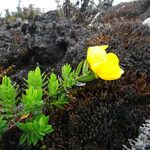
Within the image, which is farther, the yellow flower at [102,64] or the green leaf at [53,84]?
the green leaf at [53,84]

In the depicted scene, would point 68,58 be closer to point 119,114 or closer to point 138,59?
point 138,59

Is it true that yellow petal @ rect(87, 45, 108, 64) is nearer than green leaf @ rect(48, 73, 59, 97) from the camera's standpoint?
Yes

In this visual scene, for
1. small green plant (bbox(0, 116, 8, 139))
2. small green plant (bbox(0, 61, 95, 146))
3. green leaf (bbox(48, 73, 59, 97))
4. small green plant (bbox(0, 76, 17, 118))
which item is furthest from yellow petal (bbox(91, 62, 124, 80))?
small green plant (bbox(0, 116, 8, 139))

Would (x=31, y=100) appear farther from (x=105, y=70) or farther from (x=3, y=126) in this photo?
(x=105, y=70)

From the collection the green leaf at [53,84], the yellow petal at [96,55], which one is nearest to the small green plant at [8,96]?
the green leaf at [53,84]

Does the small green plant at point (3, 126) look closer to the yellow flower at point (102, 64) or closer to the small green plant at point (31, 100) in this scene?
the small green plant at point (31, 100)

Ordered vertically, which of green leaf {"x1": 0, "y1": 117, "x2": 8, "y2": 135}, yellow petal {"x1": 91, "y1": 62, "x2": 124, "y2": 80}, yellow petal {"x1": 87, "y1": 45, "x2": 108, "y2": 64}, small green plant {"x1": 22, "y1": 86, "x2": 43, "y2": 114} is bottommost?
green leaf {"x1": 0, "y1": 117, "x2": 8, "y2": 135}

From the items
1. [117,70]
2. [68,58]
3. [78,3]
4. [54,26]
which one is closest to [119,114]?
[117,70]

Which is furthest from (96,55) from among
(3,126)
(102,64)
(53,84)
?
(3,126)

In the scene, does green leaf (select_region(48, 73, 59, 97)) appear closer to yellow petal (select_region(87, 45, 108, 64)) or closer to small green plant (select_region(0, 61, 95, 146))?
small green plant (select_region(0, 61, 95, 146))

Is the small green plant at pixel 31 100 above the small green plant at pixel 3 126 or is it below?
above

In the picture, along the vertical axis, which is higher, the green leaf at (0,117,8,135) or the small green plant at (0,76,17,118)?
the small green plant at (0,76,17,118)
